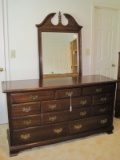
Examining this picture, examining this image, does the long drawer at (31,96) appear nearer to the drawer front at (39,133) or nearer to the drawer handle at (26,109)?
the drawer handle at (26,109)

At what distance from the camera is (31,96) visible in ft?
6.56

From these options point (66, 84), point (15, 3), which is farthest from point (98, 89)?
point (15, 3)

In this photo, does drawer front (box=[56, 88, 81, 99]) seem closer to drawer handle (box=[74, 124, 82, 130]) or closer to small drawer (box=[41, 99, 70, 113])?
small drawer (box=[41, 99, 70, 113])

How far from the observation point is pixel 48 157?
1.98 meters

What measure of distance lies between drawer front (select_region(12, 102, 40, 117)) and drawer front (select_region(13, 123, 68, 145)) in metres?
0.22

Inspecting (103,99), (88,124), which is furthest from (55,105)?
(103,99)

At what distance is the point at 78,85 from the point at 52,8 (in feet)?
4.62

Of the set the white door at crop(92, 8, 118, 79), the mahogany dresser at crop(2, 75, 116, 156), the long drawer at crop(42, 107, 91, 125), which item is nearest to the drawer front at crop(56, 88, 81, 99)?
the mahogany dresser at crop(2, 75, 116, 156)

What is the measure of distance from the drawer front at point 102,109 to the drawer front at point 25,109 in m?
0.86

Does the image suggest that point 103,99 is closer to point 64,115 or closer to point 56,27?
→ point 64,115

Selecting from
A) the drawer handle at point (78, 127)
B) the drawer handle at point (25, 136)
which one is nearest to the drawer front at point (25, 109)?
the drawer handle at point (25, 136)

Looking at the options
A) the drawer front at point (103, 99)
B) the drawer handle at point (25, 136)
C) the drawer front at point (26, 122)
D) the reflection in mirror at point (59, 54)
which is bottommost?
the drawer handle at point (25, 136)

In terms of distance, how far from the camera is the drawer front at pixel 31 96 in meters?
1.94

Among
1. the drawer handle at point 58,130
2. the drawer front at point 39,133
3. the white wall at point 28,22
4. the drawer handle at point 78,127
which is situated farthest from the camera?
the white wall at point 28,22
